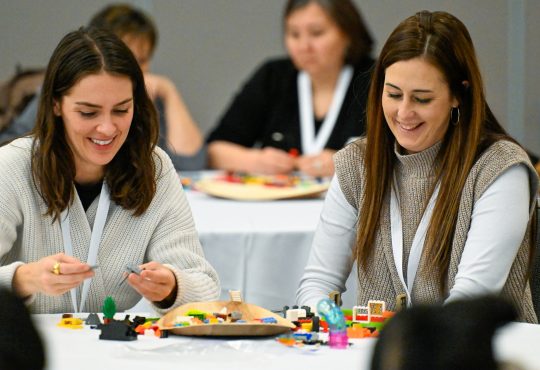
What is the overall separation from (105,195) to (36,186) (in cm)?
17

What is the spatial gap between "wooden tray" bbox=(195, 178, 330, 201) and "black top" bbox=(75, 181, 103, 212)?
135 centimetres

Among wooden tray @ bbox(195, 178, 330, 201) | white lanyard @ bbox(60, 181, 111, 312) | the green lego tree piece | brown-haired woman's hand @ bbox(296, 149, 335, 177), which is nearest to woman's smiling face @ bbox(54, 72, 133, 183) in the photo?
white lanyard @ bbox(60, 181, 111, 312)

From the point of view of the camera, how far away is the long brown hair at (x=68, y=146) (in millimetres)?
2453

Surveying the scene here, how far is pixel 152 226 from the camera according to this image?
8.36 feet

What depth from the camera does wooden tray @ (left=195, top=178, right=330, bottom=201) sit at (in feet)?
12.6

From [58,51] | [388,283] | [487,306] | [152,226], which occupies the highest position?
[58,51]

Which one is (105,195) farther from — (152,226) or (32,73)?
(32,73)

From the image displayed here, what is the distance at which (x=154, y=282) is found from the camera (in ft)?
7.41

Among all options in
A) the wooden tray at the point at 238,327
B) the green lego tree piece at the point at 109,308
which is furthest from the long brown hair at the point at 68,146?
the wooden tray at the point at 238,327

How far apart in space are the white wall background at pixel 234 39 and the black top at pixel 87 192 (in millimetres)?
3848

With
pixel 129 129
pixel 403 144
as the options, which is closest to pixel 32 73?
pixel 129 129

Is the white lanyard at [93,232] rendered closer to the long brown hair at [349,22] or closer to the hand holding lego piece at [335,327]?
the hand holding lego piece at [335,327]

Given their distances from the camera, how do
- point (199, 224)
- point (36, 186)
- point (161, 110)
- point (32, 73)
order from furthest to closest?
point (161, 110)
point (32, 73)
point (199, 224)
point (36, 186)

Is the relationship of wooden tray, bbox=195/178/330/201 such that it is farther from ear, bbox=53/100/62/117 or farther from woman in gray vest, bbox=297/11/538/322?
ear, bbox=53/100/62/117
